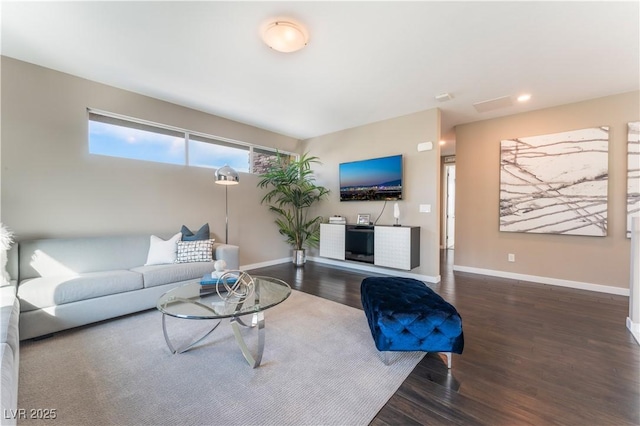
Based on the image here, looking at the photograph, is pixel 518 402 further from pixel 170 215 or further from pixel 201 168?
pixel 201 168

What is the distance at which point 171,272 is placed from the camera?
2.82 meters

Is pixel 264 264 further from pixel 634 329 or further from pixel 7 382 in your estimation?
pixel 634 329

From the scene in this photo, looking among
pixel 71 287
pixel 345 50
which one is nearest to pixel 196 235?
pixel 71 287

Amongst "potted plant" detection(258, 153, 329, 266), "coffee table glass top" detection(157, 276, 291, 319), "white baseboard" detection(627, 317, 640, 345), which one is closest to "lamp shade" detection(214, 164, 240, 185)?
"potted plant" detection(258, 153, 329, 266)

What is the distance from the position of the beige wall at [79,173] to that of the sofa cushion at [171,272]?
97cm

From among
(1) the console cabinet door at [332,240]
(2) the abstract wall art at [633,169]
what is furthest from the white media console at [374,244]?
(2) the abstract wall art at [633,169]

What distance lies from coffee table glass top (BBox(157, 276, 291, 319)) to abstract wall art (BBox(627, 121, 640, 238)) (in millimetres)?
4557

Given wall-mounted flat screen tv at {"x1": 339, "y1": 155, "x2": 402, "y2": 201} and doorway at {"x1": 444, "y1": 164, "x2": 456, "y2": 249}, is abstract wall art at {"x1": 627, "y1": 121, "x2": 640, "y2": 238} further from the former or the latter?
doorway at {"x1": 444, "y1": 164, "x2": 456, "y2": 249}

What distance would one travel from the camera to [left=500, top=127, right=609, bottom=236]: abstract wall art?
3.44 metres

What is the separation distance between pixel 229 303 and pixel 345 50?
2.54 metres

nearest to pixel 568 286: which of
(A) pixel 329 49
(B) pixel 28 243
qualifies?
(A) pixel 329 49

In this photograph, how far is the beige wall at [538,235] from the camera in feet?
11.0

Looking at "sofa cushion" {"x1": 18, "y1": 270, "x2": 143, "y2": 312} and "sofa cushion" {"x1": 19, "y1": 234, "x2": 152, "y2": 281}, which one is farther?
"sofa cushion" {"x1": 19, "y1": 234, "x2": 152, "y2": 281}

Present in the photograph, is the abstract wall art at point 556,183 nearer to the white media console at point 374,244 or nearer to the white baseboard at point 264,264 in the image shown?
the white media console at point 374,244
